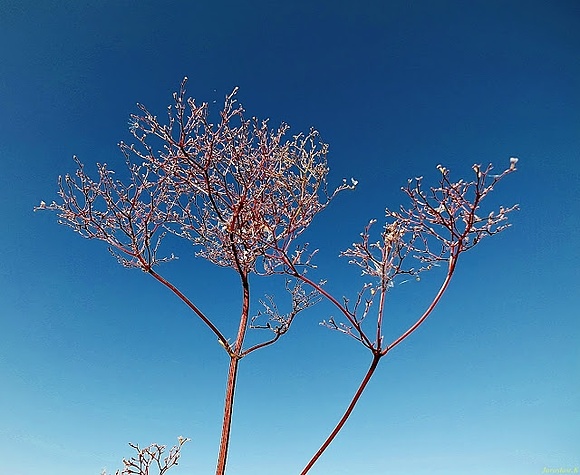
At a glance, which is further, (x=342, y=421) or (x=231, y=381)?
(x=231, y=381)

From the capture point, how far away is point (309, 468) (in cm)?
305

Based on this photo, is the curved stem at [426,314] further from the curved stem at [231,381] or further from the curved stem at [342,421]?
the curved stem at [231,381]

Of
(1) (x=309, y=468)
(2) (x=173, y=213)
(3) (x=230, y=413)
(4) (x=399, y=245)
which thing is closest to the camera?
(1) (x=309, y=468)

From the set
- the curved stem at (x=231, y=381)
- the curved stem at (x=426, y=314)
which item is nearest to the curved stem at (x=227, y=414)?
the curved stem at (x=231, y=381)

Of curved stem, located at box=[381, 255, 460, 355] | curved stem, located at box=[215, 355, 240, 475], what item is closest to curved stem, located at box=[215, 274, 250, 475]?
curved stem, located at box=[215, 355, 240, 475]

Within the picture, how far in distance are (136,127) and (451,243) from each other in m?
2.95

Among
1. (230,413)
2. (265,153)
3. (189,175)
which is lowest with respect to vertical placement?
(230,413)

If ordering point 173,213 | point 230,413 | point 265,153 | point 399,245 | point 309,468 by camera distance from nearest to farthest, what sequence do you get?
point 309,468 → point 399,245 → point 230,413 → point 265,153 → point 173,213

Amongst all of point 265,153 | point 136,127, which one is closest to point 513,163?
point 265,153

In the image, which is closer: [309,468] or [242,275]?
[309,468]

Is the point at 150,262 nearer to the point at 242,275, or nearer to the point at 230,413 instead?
the point at 242,275

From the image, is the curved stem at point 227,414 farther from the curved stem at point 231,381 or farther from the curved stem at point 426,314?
the curved stem at point 426,314

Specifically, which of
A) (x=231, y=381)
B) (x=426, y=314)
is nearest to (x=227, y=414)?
(x=231, y=381)

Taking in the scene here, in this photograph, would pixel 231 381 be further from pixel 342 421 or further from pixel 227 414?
pixel 342 421
